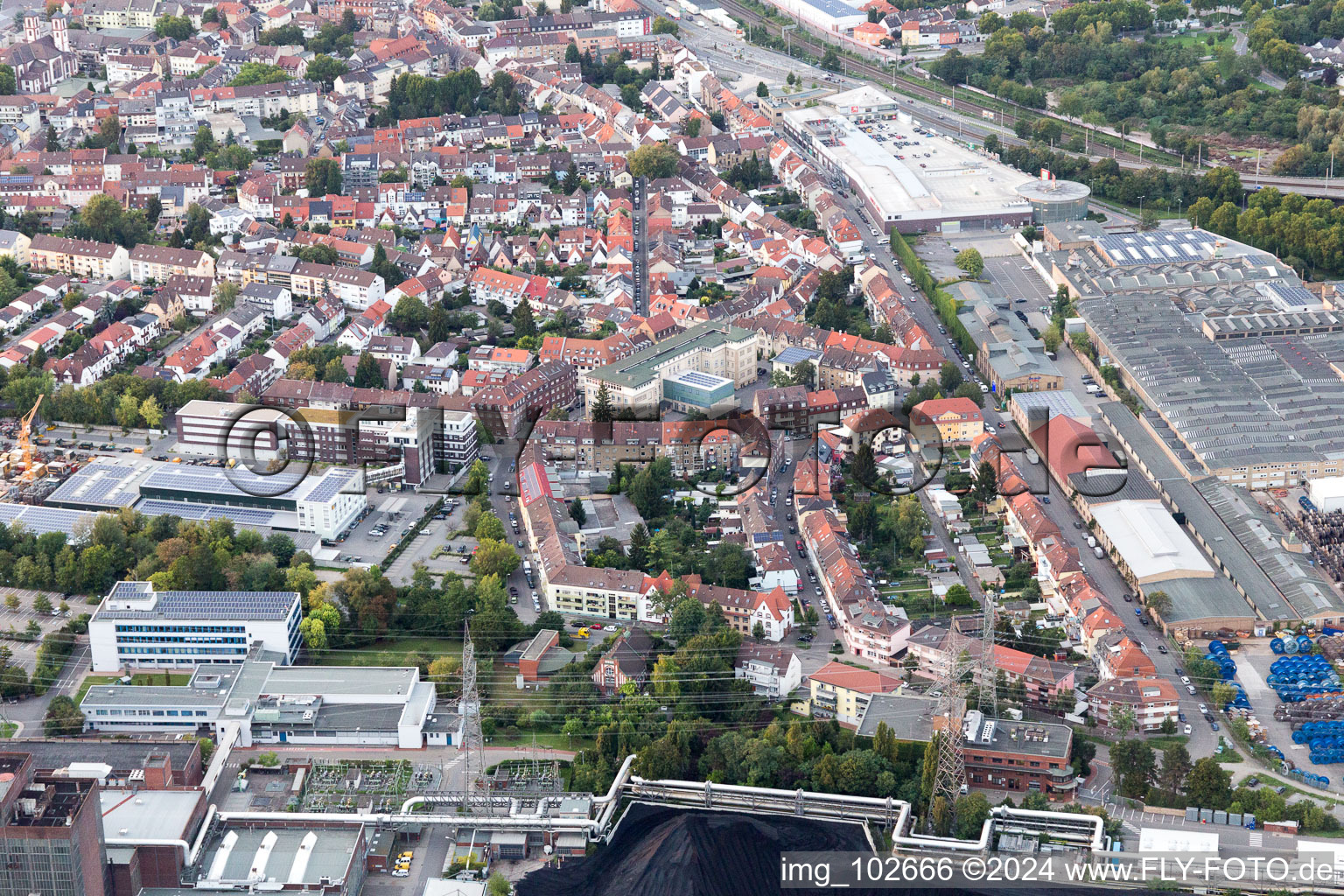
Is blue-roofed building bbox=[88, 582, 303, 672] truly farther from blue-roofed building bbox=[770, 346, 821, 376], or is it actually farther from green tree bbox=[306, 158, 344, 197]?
green tree bbox=[306, 158, 344, 197]

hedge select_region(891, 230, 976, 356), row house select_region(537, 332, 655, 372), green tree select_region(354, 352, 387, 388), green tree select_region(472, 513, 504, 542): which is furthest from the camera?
hedge select_region(891, 230, 976, 356)

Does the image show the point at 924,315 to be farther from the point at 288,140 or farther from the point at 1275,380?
the point at 288,140

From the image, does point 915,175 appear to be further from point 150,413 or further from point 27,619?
point 27,619

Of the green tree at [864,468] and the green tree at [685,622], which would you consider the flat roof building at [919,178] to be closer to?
the green tree at [864,468]

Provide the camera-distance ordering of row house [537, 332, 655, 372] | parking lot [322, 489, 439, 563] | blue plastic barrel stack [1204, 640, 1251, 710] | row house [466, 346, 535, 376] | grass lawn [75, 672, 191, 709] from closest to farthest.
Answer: blue plastic barrel stack [1204, 640, 1251, 710]
grass lawn [75, 672, 191, 709]
parking lot [322, 489, 439, 563]
row house [537, 332, 655, 372]
row house [466, 346, 535, 376]

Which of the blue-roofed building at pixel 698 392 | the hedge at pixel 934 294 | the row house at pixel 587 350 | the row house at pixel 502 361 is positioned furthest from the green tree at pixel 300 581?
the hedge at pixel 934 294

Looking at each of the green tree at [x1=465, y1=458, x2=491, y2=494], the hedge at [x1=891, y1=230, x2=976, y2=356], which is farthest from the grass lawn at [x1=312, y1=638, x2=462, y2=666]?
the hedge at [x1=891, y1=230, x2=976, y2=356]

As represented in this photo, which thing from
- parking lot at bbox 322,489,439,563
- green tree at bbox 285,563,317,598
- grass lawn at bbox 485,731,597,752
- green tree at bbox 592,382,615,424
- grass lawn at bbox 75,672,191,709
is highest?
green tree at bbox 592,382,615,424
